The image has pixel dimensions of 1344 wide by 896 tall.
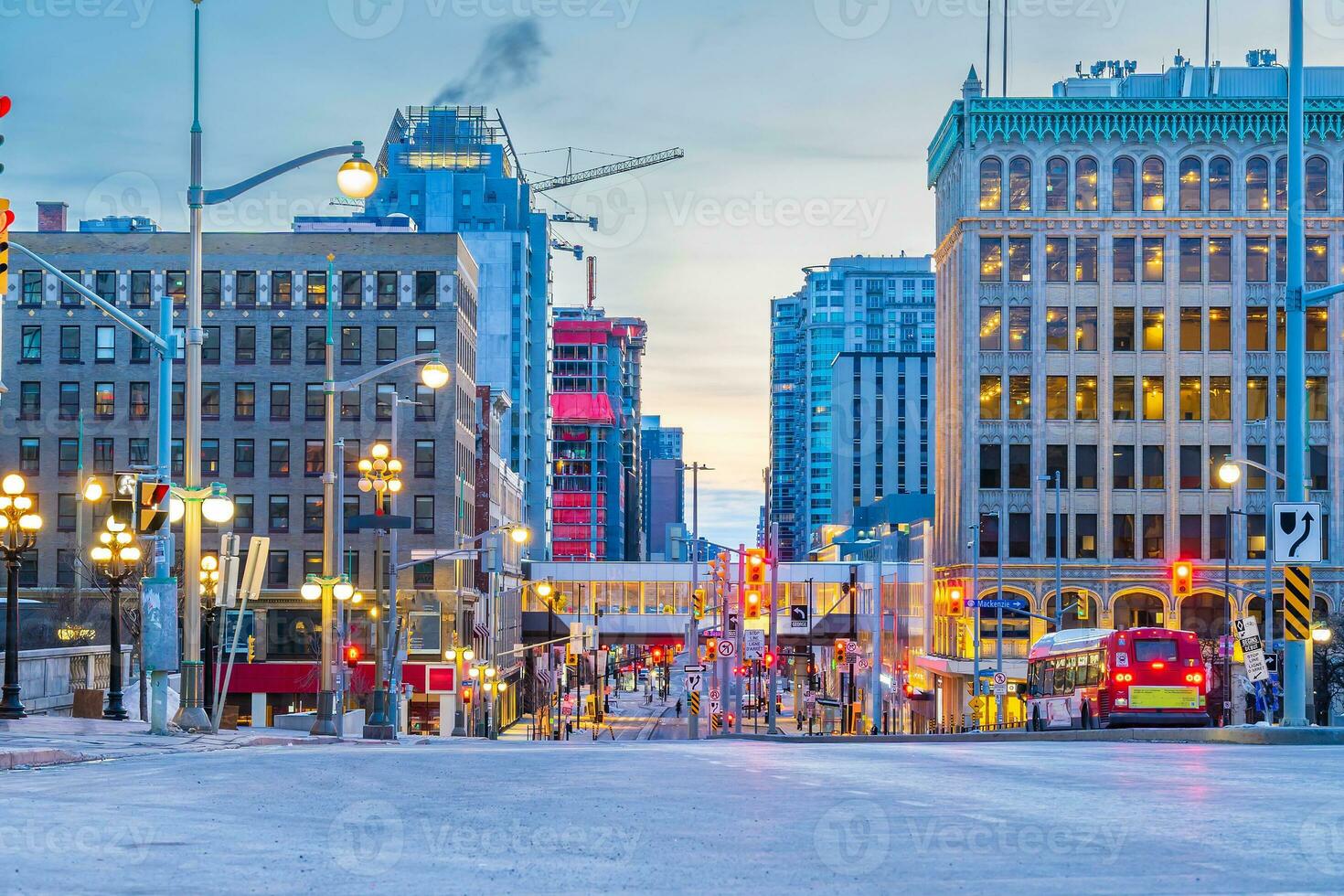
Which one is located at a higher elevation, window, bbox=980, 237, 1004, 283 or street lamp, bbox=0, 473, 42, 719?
window, bbox=980, 237, 1004, 283

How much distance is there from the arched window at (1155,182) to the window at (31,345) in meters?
60.3

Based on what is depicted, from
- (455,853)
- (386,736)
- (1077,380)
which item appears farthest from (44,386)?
(455,853)

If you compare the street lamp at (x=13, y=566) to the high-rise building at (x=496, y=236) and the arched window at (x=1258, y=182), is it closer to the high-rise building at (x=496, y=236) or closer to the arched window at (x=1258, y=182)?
the arched window at (x=1258, y=182)

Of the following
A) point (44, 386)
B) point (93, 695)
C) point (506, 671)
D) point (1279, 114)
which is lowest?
point (506, 671)

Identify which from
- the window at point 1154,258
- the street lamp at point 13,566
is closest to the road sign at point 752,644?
the window at point 1154,258

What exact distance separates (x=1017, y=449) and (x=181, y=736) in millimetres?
69082

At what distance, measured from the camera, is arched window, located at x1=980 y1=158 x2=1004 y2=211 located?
88312 millimetres

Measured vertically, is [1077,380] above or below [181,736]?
above

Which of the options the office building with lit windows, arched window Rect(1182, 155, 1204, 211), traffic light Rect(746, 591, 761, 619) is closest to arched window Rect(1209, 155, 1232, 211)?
the office building with lit windows

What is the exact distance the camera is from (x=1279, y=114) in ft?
283

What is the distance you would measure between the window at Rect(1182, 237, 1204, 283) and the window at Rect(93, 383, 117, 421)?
5820cm

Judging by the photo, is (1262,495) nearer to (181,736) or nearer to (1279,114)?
(1279,114)

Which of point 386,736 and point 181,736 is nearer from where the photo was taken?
point 181,736

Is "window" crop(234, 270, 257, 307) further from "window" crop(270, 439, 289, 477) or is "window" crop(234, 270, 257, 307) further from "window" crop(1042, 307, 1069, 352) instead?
"window" crop(1042, 307, 1069, 352)
